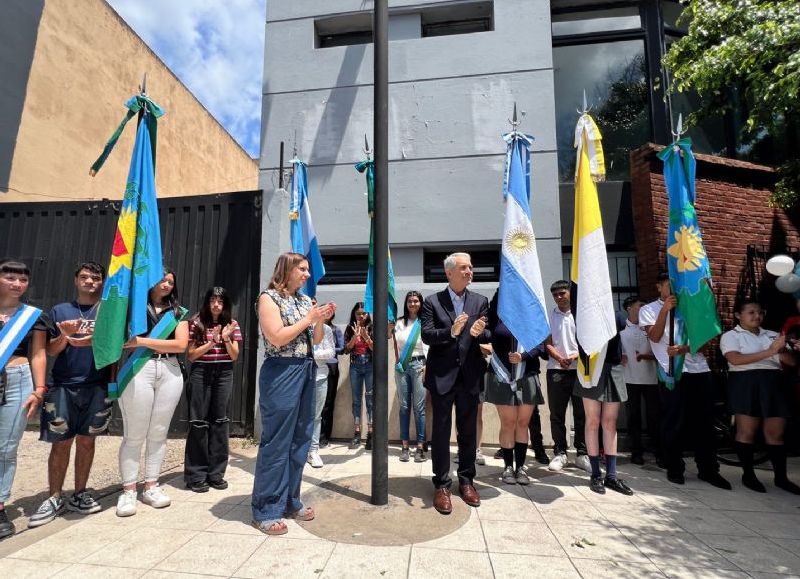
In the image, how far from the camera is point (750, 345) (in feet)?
14.8

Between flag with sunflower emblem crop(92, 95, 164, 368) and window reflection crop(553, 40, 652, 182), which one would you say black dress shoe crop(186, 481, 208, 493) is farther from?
window reflection crop(553, 40, 652, 182)

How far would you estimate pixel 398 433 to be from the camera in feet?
19.1

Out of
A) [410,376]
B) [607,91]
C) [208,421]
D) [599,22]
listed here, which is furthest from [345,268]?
[599,22]

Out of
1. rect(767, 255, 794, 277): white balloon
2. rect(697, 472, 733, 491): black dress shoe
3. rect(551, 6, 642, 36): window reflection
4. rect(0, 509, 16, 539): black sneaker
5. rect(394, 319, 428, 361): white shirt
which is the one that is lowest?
rect(697, 472, 733, 491): black dress shoe

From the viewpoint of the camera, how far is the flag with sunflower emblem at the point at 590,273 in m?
4.14

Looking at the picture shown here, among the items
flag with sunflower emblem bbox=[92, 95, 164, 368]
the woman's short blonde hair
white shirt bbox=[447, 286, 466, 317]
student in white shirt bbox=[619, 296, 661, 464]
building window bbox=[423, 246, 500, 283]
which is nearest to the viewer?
the woman's short blonde hair

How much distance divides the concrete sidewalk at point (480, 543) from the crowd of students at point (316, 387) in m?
0.24

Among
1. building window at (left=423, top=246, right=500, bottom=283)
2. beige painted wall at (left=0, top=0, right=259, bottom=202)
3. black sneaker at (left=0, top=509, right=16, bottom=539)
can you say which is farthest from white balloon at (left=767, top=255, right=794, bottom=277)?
beige painted wall at (left=0, top=0, right=259, bottom=202)

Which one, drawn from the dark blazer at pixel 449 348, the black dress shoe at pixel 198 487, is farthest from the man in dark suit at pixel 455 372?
the black dress shoe at pixel 198 487

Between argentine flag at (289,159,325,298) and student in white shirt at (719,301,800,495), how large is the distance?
4858mm

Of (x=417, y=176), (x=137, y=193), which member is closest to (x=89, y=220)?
(x=137, y=193)

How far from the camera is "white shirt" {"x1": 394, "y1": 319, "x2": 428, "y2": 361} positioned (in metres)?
5.41

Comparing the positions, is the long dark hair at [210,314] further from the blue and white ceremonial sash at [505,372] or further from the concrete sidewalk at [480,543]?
the blue and white ceremonial sash at [505,372]

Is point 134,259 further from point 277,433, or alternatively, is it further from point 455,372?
point 455,372
